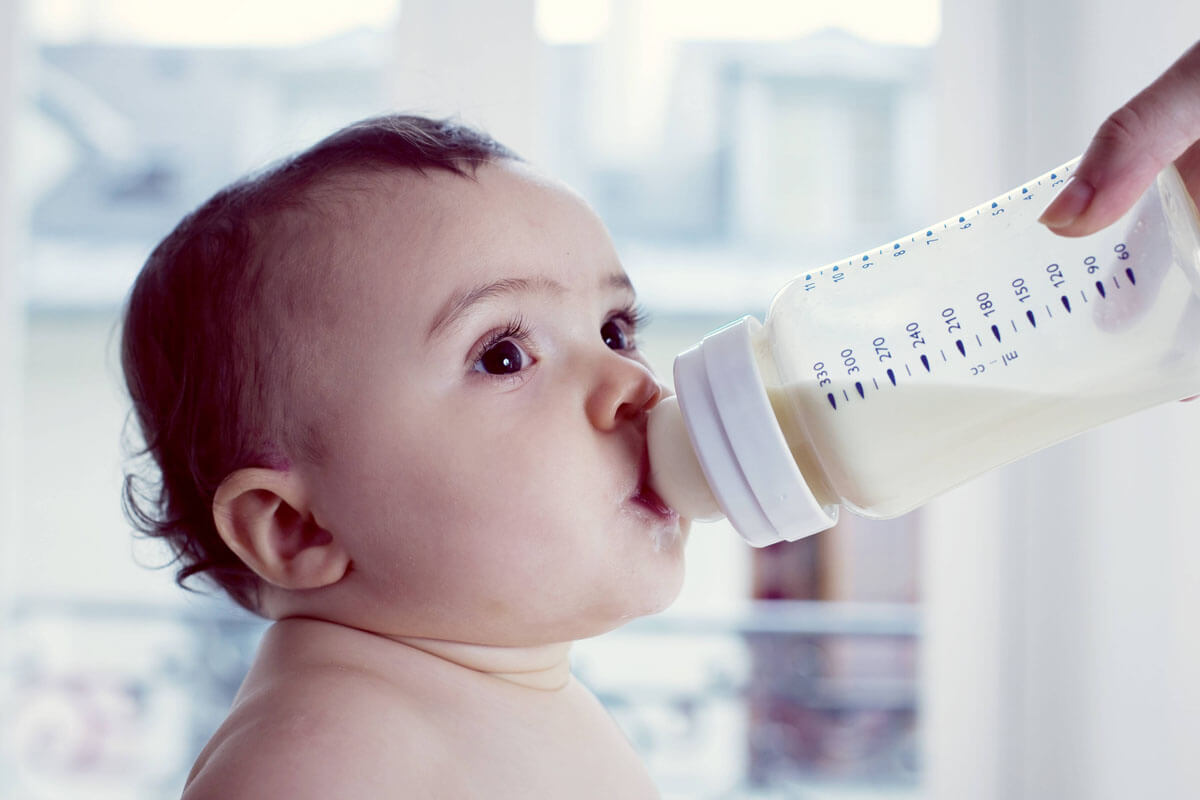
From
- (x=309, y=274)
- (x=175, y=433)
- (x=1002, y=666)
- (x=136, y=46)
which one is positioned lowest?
(x=1002, y=666)

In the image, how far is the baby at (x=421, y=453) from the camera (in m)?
0.67

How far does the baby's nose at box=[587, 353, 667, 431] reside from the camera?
68 cm

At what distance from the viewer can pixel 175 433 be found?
0.77m

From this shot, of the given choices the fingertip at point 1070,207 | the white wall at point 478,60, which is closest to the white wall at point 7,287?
the white wall at point 478,60

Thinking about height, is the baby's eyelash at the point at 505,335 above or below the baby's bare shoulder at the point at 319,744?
above

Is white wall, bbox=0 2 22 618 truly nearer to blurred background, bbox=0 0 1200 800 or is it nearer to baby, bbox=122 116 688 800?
blurred background, bbox=0 0 1200 800

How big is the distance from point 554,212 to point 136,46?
100cm

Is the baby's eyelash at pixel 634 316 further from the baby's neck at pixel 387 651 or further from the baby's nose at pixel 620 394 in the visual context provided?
the baby's neck at pixel 387 651

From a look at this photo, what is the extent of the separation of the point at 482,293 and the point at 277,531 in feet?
0.72

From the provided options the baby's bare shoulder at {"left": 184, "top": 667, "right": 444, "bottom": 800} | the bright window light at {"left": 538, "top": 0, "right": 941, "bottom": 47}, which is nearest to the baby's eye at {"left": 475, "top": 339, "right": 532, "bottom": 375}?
the baby's bare shoulder at {"left": 184, "top": 667, "right": 444, "bottom": 800}

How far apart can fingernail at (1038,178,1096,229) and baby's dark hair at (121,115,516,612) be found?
38 centimetres

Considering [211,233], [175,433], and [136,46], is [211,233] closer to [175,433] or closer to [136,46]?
[175,433]

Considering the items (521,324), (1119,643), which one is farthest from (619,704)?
(521,324)

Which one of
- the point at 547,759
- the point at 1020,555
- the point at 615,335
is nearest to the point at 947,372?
the point at 615,335
